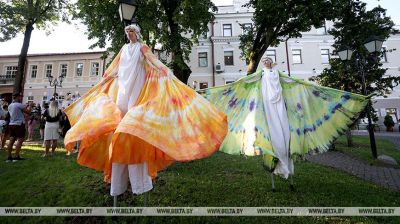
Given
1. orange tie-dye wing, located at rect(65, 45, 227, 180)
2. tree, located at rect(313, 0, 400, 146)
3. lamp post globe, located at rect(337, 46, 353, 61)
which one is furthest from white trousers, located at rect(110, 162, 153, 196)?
tree, located at rect(313, 0, 400, 146)

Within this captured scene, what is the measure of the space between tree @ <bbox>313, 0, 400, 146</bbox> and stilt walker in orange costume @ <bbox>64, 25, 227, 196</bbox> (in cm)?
1410

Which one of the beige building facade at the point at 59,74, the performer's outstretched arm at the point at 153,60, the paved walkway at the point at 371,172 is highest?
the performer's outstretched arm at the point at 153,60

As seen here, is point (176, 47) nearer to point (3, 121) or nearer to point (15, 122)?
point (15, 122)

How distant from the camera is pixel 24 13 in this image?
2020cm

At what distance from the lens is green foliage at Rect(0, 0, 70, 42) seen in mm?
20547

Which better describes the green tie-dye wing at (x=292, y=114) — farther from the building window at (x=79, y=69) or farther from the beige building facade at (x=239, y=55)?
the building window at (x=79, y=69)

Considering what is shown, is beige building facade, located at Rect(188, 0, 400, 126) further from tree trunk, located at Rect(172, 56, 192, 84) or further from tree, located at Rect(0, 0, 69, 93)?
tree trunk, located at Rect(172, 56, 192, 84)

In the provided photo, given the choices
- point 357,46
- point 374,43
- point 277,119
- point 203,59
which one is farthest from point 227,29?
point 277,119

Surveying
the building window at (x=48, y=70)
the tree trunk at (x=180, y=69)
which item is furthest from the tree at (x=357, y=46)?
the building window at (x=48, y=70)

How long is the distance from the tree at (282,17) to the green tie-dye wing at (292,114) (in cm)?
898

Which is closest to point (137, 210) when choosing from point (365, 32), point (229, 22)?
point (365, 32)

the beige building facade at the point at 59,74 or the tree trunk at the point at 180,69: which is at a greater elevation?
the tree trunk at the point at 180,69

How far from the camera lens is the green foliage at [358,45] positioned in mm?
14492

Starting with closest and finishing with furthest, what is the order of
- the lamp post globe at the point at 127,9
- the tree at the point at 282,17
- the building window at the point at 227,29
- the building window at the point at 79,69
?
the lamp post globe at the point at 127,9, the tree at the point at 282,17, the building window at the point at 227,29, the building window at the point at 79,69
